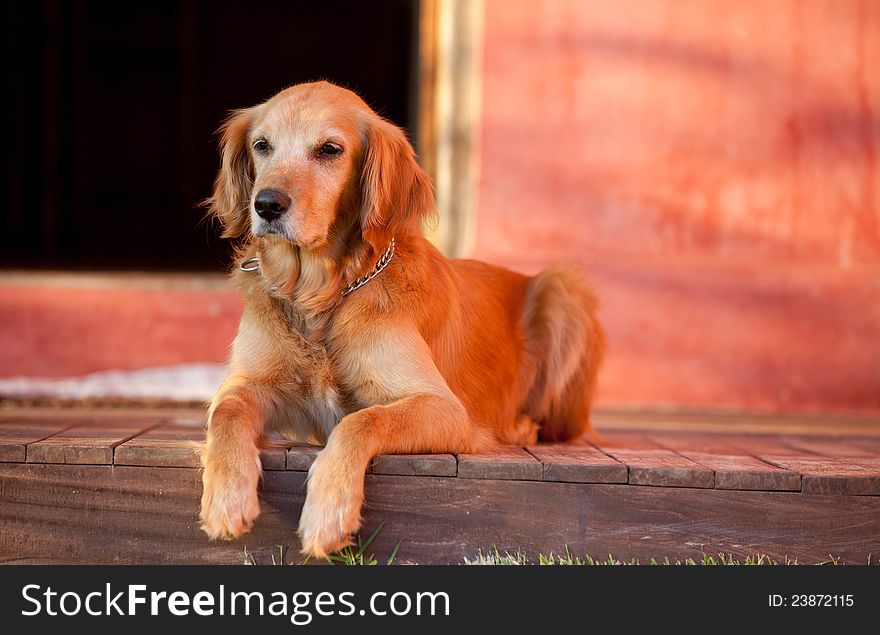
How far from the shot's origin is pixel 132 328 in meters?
5.27

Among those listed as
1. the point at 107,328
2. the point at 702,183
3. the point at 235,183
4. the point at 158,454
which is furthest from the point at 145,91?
the point at 158,454

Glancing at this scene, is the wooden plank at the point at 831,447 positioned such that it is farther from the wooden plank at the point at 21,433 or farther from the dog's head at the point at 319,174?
the wooden plank at the point at 21,433

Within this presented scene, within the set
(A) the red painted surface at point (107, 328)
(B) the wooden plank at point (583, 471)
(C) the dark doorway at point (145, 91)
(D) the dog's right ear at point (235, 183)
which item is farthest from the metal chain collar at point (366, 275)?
(C) the dark doorway at point (145, 91)

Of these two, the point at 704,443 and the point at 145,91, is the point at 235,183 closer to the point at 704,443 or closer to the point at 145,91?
the point at 704,443

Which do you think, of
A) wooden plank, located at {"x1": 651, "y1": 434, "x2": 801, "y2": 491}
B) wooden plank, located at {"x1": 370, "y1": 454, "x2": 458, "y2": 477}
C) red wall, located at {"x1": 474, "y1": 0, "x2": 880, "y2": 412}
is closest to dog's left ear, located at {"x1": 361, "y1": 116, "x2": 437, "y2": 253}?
wooden plank, located at {"x1": 370, "y1": 454, "x2": 458, "y2": 477}

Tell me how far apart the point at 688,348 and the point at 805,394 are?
0.63 metres

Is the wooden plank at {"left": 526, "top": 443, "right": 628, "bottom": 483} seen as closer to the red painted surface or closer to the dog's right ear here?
the dog's right ear

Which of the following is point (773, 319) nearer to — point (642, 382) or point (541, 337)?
point (642, 382)

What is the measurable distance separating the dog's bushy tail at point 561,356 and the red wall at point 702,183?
4.58 feet

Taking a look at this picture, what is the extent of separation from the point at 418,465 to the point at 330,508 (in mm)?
322

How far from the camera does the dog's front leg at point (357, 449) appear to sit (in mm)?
2475

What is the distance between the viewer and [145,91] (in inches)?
569

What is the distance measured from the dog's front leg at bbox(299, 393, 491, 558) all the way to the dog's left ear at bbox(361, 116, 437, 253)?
52 cm

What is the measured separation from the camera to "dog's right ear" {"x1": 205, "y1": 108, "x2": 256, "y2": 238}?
127 inches
